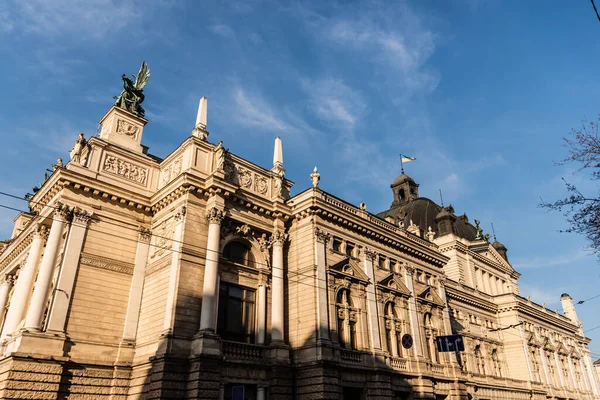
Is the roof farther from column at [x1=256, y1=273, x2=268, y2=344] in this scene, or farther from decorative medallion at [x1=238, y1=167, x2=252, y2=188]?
column at [x1=256, y1=273, x2=268, y2=344]

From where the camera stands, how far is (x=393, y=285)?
36312mm

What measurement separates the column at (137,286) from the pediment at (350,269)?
12.3m

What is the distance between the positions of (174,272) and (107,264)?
4738mm

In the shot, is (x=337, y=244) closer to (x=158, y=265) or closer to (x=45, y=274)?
(x=158, y=265)

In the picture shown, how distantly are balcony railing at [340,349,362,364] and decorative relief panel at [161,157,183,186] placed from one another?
15466 mm

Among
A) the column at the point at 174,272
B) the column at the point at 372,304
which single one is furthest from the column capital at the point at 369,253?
the column at the point at 174,272

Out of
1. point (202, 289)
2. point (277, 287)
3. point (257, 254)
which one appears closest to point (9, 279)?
point (202, 289)

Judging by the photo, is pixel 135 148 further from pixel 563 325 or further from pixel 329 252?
pixel 563 325

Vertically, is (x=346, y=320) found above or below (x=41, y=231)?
below

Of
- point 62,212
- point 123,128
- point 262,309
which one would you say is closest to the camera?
point 62,212

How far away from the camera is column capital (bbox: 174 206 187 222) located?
27.7 metres

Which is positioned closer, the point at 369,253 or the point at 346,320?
the point at 346,320

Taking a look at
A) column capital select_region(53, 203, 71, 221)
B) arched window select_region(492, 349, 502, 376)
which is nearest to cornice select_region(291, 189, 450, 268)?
column capital select_region(53, 203, 71, 221)

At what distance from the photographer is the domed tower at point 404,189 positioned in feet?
258
